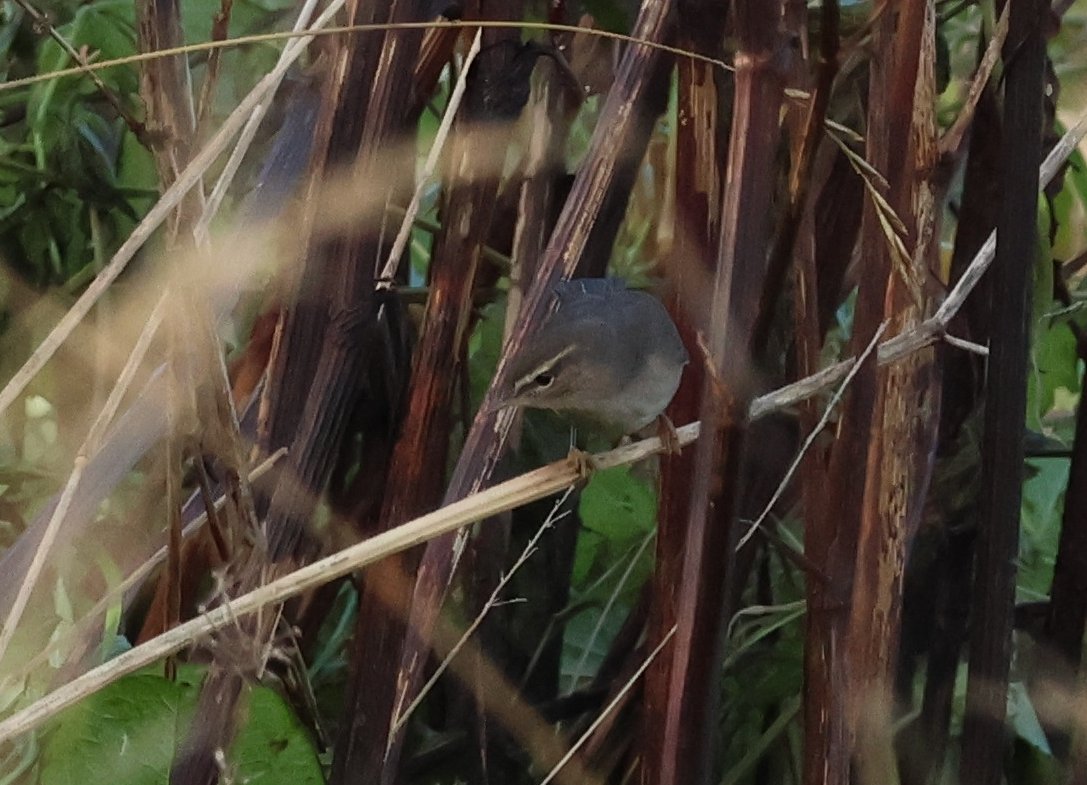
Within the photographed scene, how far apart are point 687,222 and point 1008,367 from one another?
0.60ft

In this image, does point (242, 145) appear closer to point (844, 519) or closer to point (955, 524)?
point (844, 519)

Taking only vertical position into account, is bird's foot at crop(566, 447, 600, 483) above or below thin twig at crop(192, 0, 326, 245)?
below

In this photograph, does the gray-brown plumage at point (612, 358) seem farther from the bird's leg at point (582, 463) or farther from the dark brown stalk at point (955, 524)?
the dark brown stalk at point (955, 524)

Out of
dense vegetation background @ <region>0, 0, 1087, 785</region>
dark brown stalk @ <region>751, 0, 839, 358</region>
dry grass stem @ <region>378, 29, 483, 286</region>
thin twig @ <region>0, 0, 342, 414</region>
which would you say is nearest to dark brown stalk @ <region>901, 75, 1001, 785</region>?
dense vegetation background @ <region>0, 0, 1087, 785</region>

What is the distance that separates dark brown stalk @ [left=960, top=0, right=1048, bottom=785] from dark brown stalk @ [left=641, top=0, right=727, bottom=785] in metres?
0.15

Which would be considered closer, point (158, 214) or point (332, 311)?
point (158, 214)

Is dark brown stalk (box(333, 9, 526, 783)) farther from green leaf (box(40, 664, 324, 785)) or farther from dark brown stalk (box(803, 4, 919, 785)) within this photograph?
dark brown stalk (box(803, 4, 919, 785))

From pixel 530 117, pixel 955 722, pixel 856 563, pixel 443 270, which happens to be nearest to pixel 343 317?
pixel 443 270

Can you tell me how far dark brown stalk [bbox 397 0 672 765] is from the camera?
69 cm

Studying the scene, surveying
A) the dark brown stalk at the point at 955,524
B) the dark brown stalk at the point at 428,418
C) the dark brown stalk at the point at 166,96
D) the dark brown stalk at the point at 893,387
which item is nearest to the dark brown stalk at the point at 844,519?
the dark brown stalk at the point at 893,387

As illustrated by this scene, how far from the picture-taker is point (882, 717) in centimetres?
71

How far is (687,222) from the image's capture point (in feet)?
2.13

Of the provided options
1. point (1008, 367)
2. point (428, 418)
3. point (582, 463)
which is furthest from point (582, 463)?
point (1008, 367)

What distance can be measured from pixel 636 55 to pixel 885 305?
21 cm
